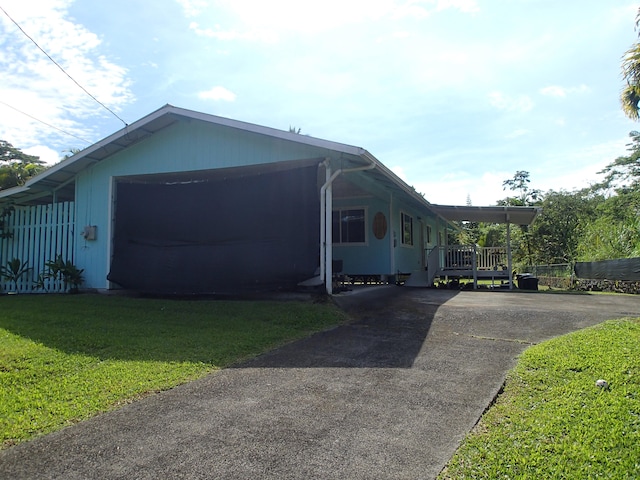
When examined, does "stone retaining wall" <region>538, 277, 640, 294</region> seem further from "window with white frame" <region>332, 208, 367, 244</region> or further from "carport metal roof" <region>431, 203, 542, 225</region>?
"window with white frame" <region>332, 208, 367, 244</region>

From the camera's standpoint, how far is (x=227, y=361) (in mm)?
4695

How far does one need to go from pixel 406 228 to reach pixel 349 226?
9.33 ft

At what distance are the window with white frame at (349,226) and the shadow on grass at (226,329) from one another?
394 centimetres

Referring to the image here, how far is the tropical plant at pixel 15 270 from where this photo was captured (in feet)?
36.7

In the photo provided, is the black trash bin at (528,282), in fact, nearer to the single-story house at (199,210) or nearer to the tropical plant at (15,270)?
the single-story house at (199,210)

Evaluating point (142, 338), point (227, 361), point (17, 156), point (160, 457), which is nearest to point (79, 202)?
point (142, 338)

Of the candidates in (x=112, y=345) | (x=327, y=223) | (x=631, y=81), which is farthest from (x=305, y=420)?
(x=631, y=81)

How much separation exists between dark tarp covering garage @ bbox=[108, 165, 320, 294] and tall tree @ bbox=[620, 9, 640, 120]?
7239 millimetres

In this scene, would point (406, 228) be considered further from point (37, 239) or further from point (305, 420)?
point (305, 420)

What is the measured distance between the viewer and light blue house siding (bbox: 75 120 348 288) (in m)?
9.16

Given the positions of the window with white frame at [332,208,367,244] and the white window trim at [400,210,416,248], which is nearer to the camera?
the window with white frame at [332,208,367,244]

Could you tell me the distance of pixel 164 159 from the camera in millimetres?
10219

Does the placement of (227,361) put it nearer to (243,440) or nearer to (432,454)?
(243,440)

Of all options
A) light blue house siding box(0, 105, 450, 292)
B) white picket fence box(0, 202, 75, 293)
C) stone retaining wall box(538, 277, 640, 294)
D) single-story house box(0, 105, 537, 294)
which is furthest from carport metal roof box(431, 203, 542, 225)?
white picket fence box(0, 202, 75, 293)
